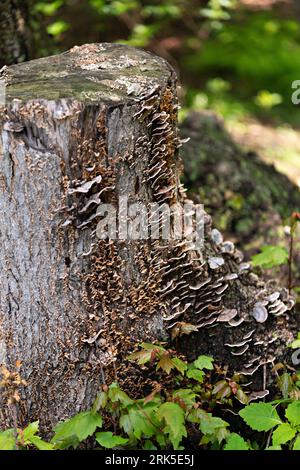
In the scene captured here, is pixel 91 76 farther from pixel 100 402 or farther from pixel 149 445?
pixel 149 445

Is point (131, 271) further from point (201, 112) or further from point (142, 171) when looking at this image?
point (201, 112)

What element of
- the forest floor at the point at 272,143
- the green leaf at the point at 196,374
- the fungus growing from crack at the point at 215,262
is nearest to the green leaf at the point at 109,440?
the green leaf at the point at 196,374

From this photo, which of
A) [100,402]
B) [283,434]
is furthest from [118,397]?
[283,434]

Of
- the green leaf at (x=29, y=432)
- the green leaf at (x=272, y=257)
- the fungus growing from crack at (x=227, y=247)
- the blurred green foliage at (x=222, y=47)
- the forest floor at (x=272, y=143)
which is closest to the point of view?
the green leaf at (x=29, y=432)

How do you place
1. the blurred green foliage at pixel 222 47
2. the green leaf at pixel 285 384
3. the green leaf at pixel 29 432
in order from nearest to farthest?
the green leaf at pixel 29 432, the green leaf at pixel 285 384, the blurred green foliage at pixel 222 47

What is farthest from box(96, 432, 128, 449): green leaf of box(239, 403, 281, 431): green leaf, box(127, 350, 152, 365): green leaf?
box(239, 403, 281, 431): green leaf

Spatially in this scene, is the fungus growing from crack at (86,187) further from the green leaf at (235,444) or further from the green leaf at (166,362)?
the green leaf at (235,444)

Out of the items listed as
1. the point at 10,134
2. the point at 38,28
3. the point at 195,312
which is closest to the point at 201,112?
the point at 38,28
